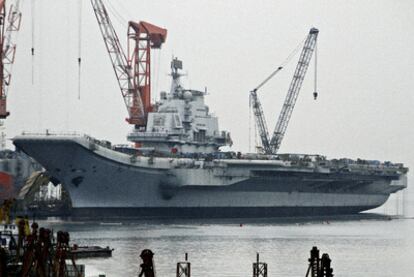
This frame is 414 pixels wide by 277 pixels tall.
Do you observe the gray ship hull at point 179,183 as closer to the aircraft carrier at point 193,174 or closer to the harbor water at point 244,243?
the aircraft carrier at point 193,174

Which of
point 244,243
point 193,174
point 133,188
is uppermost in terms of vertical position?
point 193,174

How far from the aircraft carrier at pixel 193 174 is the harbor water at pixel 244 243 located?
1.32 m

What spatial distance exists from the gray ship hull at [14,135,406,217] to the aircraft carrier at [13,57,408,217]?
72 millimetres

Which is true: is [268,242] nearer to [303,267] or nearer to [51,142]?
[303,267]

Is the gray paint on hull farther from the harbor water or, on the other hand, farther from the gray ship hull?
the harbor water

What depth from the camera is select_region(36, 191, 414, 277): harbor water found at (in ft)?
167

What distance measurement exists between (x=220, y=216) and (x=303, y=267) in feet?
103

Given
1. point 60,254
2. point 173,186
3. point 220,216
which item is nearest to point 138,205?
point 173,186

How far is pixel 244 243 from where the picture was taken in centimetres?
6316

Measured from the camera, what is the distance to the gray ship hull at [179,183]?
2908 inches

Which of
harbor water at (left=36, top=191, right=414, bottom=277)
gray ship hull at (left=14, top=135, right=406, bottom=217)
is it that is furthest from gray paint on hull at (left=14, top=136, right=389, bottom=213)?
harbor water at (left=36, top=191, right=414, bottom=277)

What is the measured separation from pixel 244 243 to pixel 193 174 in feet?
52.0

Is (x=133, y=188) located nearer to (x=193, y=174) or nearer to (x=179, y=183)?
(x=179, y=183)

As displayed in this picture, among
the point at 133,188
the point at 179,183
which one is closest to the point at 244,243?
the point at 179,183
